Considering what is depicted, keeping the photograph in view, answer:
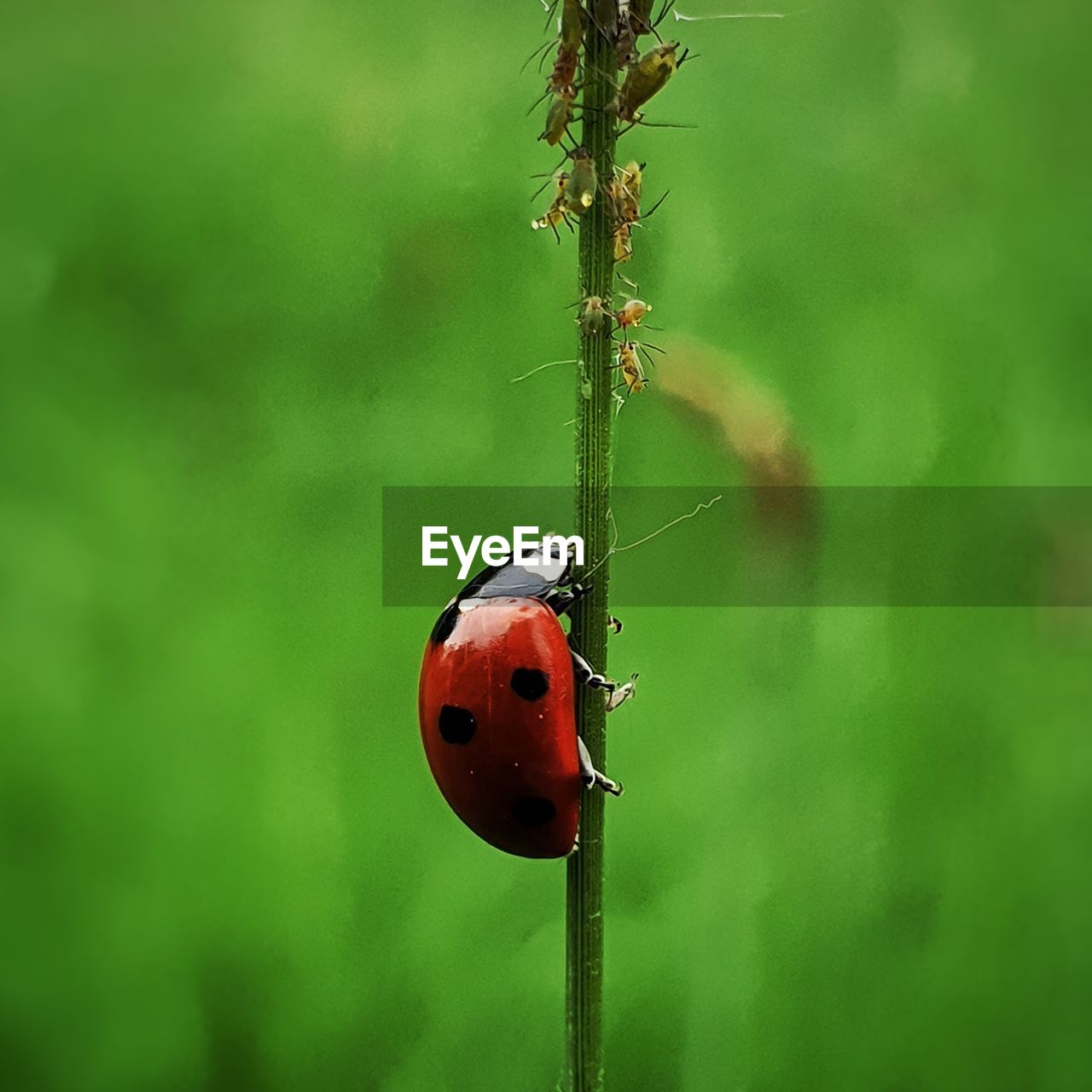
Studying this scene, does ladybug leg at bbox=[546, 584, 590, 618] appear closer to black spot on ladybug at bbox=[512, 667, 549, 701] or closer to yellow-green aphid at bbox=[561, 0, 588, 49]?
black spot on ladybug at bbox=[512, 667, 549, 701]

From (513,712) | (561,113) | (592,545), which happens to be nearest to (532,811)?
(513,712)

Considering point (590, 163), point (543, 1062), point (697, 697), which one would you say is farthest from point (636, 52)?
point (543, 1062)

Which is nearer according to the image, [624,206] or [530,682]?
[624,206]

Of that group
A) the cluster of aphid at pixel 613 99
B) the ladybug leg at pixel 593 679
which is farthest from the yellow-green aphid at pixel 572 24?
the ladybug leg at pixel 593 679

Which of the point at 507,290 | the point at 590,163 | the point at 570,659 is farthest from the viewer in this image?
the point at 507,290

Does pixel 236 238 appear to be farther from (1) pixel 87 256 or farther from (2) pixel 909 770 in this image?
(2) pixel 909 770

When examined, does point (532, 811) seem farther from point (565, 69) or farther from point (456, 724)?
point (565, 69)

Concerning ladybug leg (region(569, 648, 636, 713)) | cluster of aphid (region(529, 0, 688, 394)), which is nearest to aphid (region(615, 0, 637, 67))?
cluster of aphid (region(529, 0, 688, 394))

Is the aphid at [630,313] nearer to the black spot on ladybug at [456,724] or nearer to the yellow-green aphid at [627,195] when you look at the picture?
the yellow-green aphid at [627,195]
